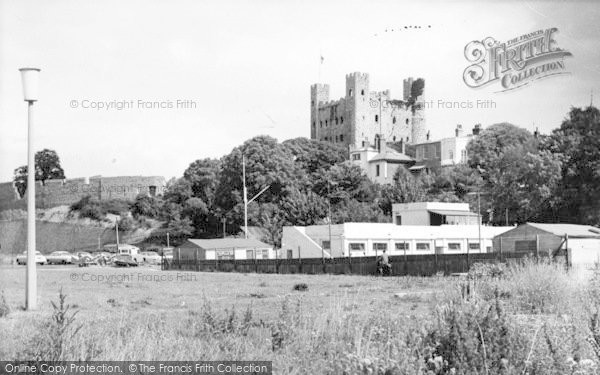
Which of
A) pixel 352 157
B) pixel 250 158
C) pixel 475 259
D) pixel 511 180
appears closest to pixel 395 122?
pixel 352 157

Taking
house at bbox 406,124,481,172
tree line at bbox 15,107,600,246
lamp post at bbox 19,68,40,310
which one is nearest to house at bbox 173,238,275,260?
tree line at bbox 15,107,600,246

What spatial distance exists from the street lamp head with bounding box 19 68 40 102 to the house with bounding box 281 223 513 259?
34206 millimetres

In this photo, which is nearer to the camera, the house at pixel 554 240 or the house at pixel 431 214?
the house at pixel 554 240

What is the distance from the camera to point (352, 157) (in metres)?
114

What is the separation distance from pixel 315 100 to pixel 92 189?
61.4 meters

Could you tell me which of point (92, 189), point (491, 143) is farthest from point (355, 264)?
point (92, 189)

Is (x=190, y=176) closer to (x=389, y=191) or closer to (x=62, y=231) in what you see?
(x=62, y=231)

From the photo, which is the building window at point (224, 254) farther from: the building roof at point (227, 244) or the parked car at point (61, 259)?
the parked car at point (61, 259)

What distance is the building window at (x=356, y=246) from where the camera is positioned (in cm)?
4912

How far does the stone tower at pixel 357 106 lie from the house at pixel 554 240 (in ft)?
315

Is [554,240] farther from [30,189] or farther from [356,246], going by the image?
[30,189]

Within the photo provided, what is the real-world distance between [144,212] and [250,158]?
18.3 meters

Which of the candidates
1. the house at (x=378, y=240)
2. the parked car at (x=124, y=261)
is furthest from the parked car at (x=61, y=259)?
the house at (x=378, y=240)

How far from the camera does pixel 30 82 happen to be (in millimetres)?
13453
